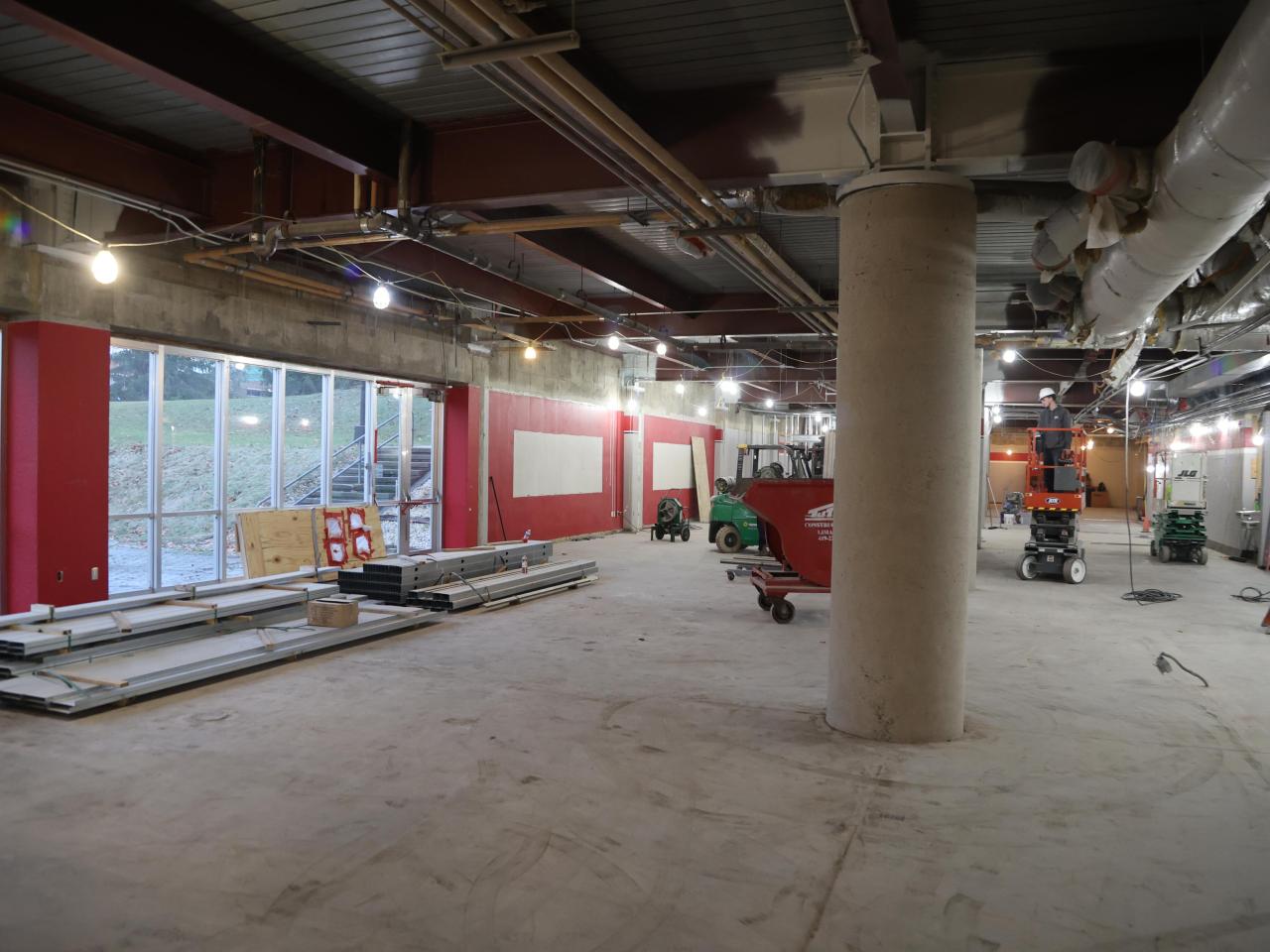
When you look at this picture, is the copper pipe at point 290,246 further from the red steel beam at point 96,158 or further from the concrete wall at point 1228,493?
the concrete wall at point 1228,493

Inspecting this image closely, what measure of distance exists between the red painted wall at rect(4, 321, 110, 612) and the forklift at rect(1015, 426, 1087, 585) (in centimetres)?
1235

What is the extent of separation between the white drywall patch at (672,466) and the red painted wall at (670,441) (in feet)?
0.46

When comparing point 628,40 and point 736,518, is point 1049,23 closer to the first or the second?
point 628,40

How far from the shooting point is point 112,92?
6004mm

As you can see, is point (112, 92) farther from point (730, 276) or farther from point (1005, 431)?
point (1005, 431)

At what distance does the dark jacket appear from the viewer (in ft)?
42.8

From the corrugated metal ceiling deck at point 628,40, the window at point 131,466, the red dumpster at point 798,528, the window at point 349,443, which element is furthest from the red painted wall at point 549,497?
the corrugated metal ceiling deck at point 628,40

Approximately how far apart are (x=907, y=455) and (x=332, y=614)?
18.0ft

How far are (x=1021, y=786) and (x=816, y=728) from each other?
1316mm

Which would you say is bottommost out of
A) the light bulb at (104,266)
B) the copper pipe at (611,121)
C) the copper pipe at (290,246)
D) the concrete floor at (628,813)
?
the concrete floor at (628,813)

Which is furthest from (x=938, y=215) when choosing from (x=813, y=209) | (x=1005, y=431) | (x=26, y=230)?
(x=1005, y=431)

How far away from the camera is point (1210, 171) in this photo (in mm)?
3787

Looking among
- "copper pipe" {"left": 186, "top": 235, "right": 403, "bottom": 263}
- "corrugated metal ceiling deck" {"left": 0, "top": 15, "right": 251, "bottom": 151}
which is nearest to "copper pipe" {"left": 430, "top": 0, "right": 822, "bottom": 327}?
"copper pipe" {"left": 186, "top": 235, "right": 403, "bottom": 263}

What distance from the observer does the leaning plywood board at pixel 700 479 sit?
2381 cm
